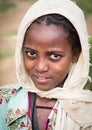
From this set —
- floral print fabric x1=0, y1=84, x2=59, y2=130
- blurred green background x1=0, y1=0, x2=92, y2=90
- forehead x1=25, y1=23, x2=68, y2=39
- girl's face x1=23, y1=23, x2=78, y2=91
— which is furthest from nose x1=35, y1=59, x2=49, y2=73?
blurred green background x1=0, y1=0, x2=92, y2=90

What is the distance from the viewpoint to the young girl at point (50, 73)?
181cm

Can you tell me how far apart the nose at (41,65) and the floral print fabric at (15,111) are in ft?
0.70

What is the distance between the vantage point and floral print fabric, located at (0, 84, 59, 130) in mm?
1895

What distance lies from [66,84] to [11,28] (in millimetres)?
2596

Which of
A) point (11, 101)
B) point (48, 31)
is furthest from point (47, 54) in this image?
point (11, 101)

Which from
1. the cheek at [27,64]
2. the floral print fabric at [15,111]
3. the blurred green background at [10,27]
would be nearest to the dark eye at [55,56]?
the cheek at [27,64]

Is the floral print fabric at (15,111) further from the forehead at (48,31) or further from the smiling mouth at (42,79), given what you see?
the forehead at (48,31)

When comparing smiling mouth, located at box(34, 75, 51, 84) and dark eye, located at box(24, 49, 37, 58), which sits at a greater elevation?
dark eye, located at box(24, 49, 37, 58)

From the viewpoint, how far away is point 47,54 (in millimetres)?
1800

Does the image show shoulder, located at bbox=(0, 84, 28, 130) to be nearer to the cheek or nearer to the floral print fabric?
the floral print fabric

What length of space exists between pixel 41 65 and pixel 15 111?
11.5 inches

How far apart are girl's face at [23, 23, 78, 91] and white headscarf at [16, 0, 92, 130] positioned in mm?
46

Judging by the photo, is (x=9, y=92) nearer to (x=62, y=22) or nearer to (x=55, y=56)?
(x=55, y=56)

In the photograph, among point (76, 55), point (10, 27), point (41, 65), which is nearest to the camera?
point (41, 65)
